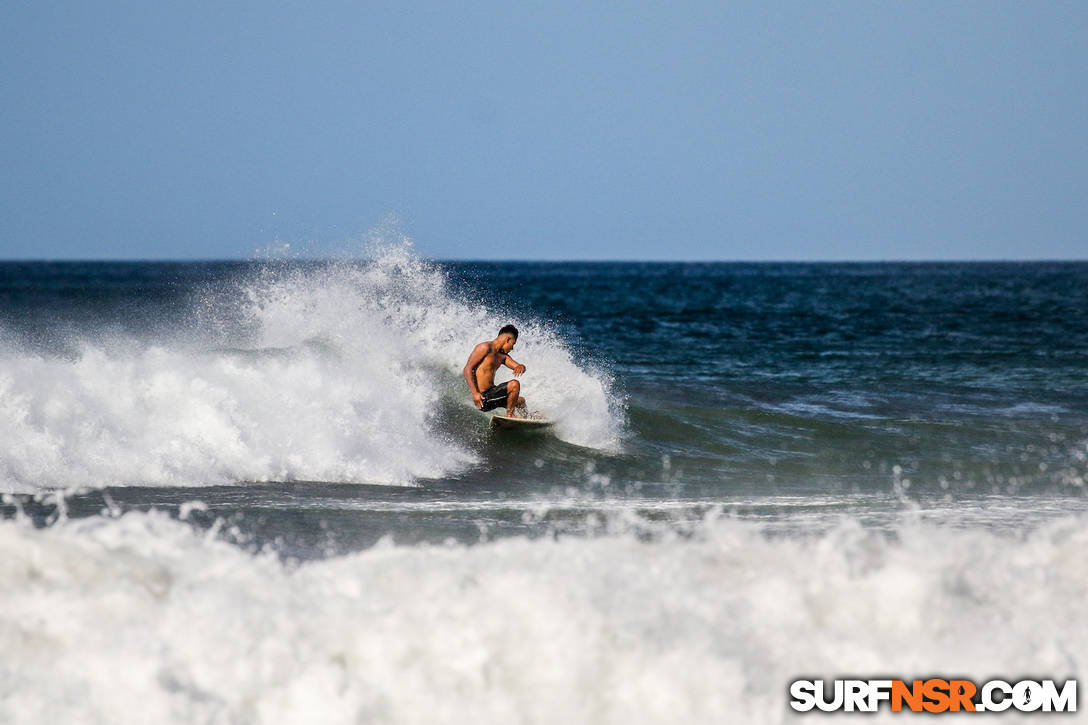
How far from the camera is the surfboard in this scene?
1223 cm

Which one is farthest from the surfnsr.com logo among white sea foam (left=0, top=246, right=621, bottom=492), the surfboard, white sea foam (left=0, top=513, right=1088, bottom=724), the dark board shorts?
the dark board shorts

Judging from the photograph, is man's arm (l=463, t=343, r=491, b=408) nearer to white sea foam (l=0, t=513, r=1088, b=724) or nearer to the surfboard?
the surfboard

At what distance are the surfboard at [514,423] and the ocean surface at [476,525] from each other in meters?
0.15

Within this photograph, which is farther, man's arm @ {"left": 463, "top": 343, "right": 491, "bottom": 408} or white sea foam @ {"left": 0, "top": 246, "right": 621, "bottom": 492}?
man's arm @ {"left": 463, "top": 343, "right": 491, "bottom": 408}

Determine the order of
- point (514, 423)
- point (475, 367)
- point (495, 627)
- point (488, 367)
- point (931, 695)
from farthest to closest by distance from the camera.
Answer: point (488, 367) < point (475, 367) < point (514, 423) < point (495, 627) < point (931, 695)

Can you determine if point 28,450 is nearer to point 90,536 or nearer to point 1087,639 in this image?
point 90,536

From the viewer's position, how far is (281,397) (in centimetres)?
1134

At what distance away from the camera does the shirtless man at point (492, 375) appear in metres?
12.4

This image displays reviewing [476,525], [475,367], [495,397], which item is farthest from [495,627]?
[495,397]

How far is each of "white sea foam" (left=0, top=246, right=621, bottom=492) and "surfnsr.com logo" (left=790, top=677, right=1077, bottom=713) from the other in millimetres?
6029

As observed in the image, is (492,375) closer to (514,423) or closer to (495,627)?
(514,423)

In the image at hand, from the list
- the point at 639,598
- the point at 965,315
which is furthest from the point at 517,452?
the point at 965,315

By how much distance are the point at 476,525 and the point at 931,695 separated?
13.7ft

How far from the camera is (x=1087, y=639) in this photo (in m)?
5.12
